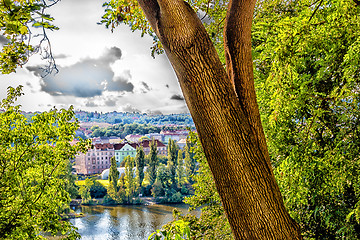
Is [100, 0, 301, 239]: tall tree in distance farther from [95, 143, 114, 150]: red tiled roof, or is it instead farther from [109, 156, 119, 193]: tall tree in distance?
[95, 143, 114, 150]: red tiled roof

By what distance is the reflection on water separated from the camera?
17778 millimetres

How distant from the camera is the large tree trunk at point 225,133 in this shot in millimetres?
937

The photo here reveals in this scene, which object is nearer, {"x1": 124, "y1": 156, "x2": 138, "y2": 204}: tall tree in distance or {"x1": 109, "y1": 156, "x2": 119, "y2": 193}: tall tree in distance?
{"x1": 109, "y1": 156, "x2": 119, "y2": 193}: tall tree in distance

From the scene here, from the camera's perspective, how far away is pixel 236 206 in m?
0.94

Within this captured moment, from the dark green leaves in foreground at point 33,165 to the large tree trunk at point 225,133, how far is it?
10.3 ft

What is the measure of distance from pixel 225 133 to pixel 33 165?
350cm

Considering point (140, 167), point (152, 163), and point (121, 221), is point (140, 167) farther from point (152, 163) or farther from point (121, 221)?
point (121, 221)

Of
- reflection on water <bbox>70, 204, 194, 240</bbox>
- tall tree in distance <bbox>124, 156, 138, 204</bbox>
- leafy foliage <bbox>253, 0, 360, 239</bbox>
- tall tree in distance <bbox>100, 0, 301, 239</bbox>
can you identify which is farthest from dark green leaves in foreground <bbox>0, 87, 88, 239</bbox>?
tall tree in distance <bbox>124, 156, 138, 204</bbox>

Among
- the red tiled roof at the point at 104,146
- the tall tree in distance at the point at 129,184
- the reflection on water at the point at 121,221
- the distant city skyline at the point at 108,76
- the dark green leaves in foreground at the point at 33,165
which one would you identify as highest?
the distant city skyline at the point at 108,76

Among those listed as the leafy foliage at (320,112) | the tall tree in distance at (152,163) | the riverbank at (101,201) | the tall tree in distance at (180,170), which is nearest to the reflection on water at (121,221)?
the riverbank at (101,201)

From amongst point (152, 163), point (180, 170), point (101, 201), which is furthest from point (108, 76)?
point (180, 170)

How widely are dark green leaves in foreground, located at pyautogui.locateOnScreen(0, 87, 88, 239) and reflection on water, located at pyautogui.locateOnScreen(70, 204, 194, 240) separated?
13.6 metres

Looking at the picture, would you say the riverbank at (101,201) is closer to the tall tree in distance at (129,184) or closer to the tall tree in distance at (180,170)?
the tall tree in distance at (129,184)

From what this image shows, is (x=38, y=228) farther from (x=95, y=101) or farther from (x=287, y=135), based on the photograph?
(x=95, y=101)
